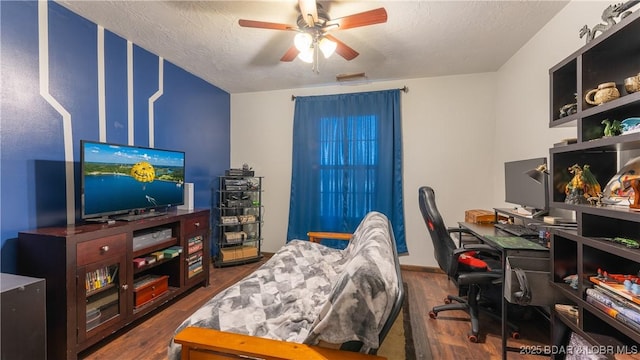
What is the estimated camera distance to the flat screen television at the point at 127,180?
193cm

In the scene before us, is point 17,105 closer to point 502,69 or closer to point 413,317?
point 413,317

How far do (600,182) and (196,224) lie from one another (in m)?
3.21

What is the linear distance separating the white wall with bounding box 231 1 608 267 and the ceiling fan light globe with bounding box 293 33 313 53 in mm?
1828

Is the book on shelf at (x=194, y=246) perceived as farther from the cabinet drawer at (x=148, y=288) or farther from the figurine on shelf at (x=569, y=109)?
the figurine on shelf at (x=569, y=109)

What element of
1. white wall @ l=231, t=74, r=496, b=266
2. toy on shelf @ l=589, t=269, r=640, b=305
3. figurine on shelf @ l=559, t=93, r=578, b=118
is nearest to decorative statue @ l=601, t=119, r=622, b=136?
figurine on shelf @ l=559, t=93, r=578, b=118

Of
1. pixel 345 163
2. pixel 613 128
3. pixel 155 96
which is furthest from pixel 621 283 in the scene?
pixel 155 96

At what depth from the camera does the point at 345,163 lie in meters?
3.59

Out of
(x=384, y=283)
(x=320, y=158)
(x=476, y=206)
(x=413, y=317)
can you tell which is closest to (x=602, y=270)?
(x=384, y=283)

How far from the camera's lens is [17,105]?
172 centimetres

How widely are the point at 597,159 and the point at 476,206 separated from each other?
195cm

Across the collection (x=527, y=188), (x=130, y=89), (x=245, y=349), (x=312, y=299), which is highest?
(x=130, y=89)

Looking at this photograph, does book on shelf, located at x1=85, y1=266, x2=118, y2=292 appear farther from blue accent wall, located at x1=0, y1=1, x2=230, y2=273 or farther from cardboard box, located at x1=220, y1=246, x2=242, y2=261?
cardboard box, located at x1=220, y1=246, x2=242, y2=261

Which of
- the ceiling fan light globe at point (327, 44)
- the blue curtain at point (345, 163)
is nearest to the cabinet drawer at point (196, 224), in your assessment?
the blue curtain at point (345, 163)

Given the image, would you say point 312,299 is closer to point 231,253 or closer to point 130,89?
point 231,253
